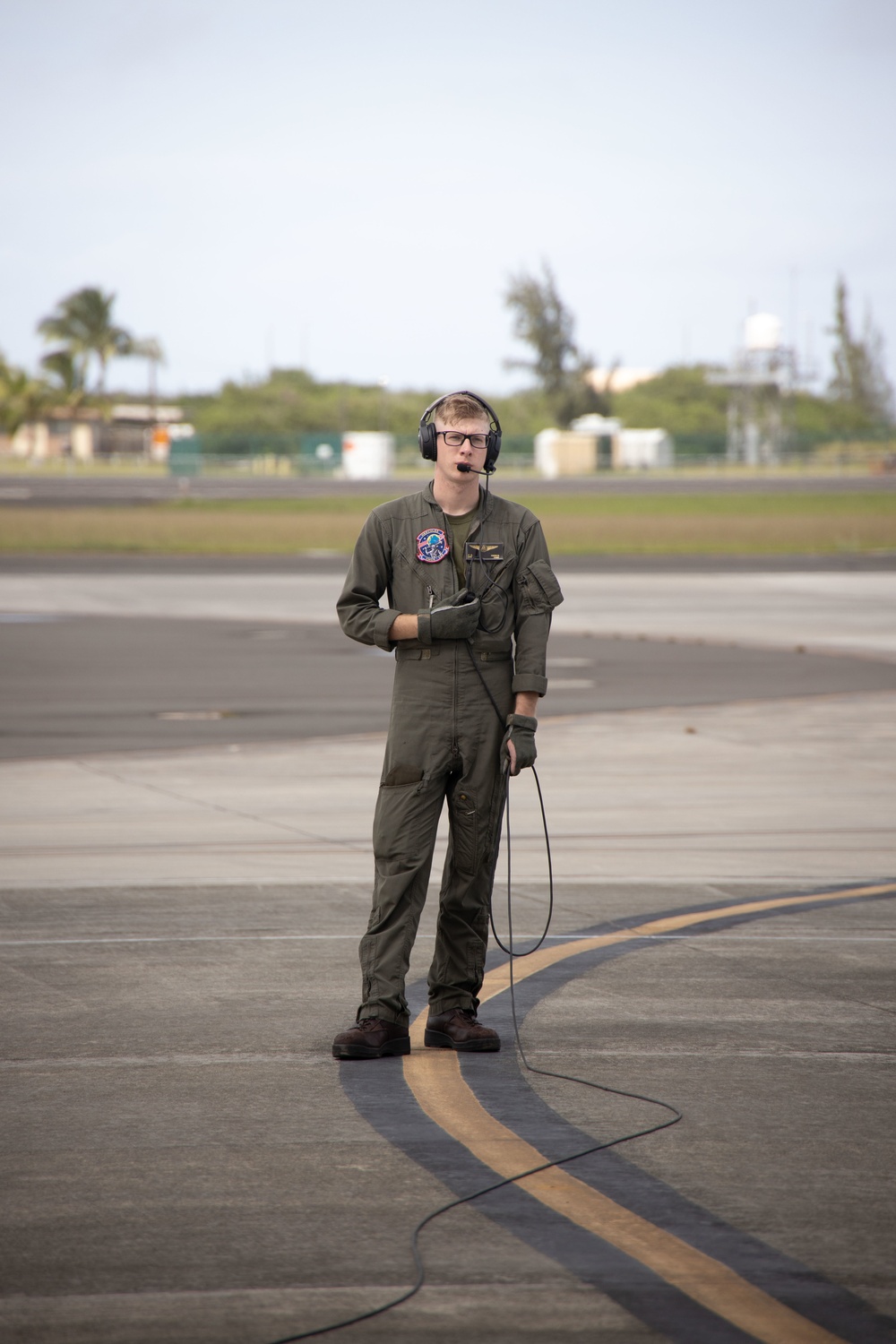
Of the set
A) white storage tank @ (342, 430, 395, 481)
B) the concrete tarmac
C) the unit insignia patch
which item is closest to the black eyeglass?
the unit insignia patch

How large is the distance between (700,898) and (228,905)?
2.25 metres

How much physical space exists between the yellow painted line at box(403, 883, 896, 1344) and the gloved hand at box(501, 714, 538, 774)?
3.29 ft

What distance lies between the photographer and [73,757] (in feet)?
39.2

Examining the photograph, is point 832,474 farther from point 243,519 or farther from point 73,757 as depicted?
point 73,757

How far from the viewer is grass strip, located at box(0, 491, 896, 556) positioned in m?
43.4

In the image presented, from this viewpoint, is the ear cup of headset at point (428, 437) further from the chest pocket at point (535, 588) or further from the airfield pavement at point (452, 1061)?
the airfield pavement at point (452, 1061)

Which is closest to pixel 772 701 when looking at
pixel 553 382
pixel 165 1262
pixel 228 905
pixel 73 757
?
pixel 73 757

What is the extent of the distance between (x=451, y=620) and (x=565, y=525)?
4666 centimetres

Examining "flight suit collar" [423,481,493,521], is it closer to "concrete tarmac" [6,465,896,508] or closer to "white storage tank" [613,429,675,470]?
"concrete tarmac" [6,465,896,508]

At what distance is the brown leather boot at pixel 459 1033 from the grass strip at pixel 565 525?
3613cm

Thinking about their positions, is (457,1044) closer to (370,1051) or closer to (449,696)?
(370,1051)

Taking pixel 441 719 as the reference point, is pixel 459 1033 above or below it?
below

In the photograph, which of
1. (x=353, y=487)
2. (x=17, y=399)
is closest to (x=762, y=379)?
(x=353, y=487)

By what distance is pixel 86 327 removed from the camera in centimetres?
11006
